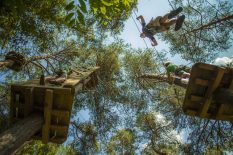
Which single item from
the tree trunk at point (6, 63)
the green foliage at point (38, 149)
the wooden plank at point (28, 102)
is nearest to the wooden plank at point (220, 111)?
the wooden plank at point (28, 102)

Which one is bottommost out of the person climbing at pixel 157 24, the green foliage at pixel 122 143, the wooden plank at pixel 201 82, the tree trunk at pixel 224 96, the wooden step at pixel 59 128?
the green foliage at pixel 122 143

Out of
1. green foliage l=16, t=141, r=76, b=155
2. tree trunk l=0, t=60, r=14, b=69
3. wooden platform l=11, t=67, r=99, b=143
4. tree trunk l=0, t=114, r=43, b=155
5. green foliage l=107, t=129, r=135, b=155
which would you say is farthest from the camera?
green foliage l=107, t=129, r=135, b=155

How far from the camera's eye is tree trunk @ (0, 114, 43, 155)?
4.09 meters

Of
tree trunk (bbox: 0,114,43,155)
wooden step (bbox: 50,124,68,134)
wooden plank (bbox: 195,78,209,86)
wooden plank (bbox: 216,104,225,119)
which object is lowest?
wooden step (bbox: 50,124,68,134)

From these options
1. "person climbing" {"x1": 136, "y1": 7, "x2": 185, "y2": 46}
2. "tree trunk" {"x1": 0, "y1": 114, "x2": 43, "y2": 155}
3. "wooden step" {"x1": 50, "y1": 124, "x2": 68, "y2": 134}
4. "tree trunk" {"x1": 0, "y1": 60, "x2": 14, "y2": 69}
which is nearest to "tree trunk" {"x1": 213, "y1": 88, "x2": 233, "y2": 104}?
"wooden step" {"x1": 50, "y1": 124, "x2": 68, "y2": 134}

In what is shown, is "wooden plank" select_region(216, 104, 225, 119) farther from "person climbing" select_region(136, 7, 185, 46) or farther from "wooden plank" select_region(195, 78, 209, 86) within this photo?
"person climbing" select_region(136, 7, 185, 46)

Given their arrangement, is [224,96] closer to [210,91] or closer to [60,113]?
[210,91]

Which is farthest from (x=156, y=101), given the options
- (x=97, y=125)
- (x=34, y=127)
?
(x=34, y=127)

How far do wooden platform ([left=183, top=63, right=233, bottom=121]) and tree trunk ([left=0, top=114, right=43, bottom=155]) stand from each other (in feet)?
10.5

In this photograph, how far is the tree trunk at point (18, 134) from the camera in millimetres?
4088

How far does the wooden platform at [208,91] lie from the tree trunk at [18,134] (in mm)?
3186

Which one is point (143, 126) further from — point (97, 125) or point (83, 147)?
point (83, 147)

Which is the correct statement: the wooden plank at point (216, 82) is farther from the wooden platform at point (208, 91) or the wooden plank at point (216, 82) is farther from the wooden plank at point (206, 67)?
the wooden plank at point (206, 67)

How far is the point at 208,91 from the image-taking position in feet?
17.4
